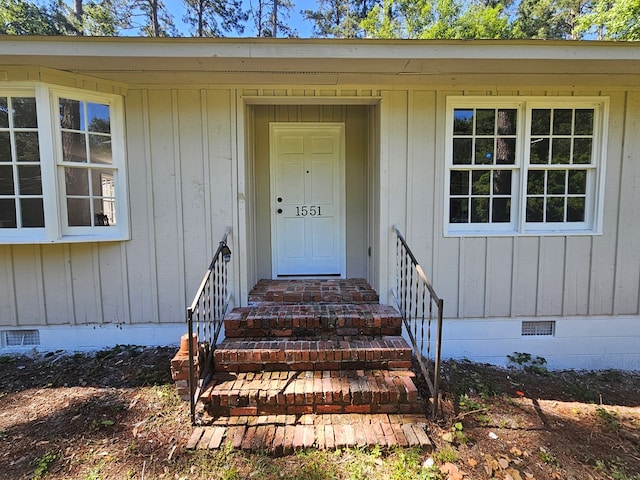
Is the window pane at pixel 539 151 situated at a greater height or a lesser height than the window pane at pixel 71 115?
lesser

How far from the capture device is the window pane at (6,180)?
10.1ft

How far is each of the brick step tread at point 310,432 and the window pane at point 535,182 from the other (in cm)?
258

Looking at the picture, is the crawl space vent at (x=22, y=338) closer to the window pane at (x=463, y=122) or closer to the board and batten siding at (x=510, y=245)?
the board and batten siding at (x=510, y=245)

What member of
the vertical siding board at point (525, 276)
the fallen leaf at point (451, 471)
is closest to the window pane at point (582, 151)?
the vertical siding board at point (525, 276)

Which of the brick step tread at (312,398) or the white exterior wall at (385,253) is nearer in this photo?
the brick step tread at (312,398)

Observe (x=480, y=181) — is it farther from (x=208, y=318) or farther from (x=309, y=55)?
(x=208, y=318)

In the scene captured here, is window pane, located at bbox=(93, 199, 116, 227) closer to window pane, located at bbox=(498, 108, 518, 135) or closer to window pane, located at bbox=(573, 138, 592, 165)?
window pane, located at bbox=(498, 108, 518, 135)

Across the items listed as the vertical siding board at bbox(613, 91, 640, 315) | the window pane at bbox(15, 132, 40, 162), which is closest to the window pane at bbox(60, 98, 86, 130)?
the window pane at bbox(15, 132, 40, 162)

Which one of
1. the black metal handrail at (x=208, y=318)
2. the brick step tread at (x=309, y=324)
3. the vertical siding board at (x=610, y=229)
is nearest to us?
the black metal handrail at (x=208, y=318)

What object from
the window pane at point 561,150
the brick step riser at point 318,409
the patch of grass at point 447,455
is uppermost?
the window pane at point 561,150

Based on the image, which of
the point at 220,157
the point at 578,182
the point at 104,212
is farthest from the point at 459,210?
the point at 104,212

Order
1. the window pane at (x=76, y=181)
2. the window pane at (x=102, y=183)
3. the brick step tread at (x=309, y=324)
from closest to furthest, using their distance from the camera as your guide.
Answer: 1. the brick step tread at (x=309, y=324)
2. the window pane at (x=76, y=181)
3. the window pane at (x=102, y=183)

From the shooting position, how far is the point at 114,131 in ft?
10.9

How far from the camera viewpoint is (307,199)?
430cm
